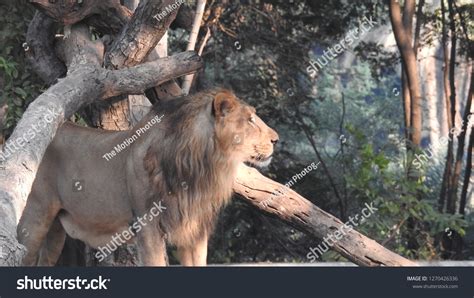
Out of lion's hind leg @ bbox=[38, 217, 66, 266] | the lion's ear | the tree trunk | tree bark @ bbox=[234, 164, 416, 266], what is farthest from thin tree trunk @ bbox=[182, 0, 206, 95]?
the lion's ear

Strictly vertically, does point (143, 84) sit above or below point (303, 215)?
above

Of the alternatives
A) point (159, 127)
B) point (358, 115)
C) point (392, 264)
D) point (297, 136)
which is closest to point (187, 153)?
point (159, 127)

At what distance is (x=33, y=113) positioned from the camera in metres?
5.80

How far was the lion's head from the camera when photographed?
18.8 ft

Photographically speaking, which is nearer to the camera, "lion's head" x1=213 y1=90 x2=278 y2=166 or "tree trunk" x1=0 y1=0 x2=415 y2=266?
"lion's head" x1=213 y1=90 x2=278 y2=166

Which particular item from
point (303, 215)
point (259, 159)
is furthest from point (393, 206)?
point (259, 159)

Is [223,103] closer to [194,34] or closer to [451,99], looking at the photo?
[194,34]

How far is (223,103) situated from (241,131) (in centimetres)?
21

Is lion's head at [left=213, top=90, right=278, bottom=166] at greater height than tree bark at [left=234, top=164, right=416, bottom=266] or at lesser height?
greater

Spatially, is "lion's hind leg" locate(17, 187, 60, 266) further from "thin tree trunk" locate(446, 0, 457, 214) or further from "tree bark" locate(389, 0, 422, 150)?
"thin tree trunk" locate(446, 0, 457, 214)

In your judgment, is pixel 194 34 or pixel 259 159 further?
pixel 194 34

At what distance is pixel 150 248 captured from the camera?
5.92m

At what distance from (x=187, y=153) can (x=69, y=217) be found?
108 centimetres
